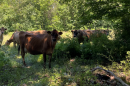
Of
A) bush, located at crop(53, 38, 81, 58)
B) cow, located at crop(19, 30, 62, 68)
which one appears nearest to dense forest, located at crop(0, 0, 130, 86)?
bush, located at crop(53, 38, 81, 58)

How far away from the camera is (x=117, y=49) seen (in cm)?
554

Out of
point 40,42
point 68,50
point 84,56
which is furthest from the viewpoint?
point 68,50

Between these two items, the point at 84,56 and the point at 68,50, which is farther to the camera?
the point at 68,50

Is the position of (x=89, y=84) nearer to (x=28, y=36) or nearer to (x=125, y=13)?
(x=125, y=13)

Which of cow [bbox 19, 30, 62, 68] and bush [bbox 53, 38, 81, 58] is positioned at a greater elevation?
cow [bbox 19, 30, 62, 68]

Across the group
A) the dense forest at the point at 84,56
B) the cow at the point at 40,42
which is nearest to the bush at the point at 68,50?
the dense forest at the point at 84,56

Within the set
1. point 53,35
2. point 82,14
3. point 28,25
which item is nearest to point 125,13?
point 82,14

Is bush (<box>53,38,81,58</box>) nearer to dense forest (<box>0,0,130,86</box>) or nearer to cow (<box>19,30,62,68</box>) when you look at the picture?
dense forest (<box>0,0,130,86</box>)

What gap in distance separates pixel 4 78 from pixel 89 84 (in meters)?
3.32

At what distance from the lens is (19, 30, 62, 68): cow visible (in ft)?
19.0

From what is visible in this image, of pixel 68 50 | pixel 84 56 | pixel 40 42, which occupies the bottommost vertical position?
pixel 84 56

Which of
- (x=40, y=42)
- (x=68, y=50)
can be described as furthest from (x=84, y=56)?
(x=40, y=42)

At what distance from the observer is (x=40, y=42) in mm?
6172

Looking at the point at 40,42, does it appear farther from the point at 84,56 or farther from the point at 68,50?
the point at 84,56
